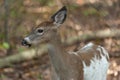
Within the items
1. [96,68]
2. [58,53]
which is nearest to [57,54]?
[58,53]

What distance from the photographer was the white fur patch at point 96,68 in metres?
8.62

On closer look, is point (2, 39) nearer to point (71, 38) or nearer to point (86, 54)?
point (71, 38)

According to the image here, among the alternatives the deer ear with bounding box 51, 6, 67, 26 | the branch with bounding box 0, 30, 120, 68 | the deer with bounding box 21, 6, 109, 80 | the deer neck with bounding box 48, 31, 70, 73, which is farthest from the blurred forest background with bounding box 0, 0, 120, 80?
the deer ear with bounding box 51, 6, 67, 26

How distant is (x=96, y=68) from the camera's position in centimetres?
891

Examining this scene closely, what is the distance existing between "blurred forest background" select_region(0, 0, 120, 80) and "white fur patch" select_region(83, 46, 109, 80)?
1906 mm

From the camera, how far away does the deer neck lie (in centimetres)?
807

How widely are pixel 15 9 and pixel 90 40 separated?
2.22m

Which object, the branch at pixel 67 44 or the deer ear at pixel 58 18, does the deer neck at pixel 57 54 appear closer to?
the deer ear at pixel 58 18

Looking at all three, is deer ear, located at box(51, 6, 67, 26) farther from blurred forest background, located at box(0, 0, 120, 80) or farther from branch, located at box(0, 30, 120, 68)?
branch, located at box(0, 30, 120, 68)

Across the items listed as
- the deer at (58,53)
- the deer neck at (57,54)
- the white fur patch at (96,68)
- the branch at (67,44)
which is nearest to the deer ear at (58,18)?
the deer at (58,53)

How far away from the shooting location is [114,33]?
13398 mm

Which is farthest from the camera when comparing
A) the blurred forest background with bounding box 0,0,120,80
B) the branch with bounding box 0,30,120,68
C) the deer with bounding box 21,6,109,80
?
the branch with bounding box 0,30,120,68

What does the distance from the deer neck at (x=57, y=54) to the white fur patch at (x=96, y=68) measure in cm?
48

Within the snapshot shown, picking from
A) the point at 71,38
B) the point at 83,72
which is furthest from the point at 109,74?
the point at 83,72
